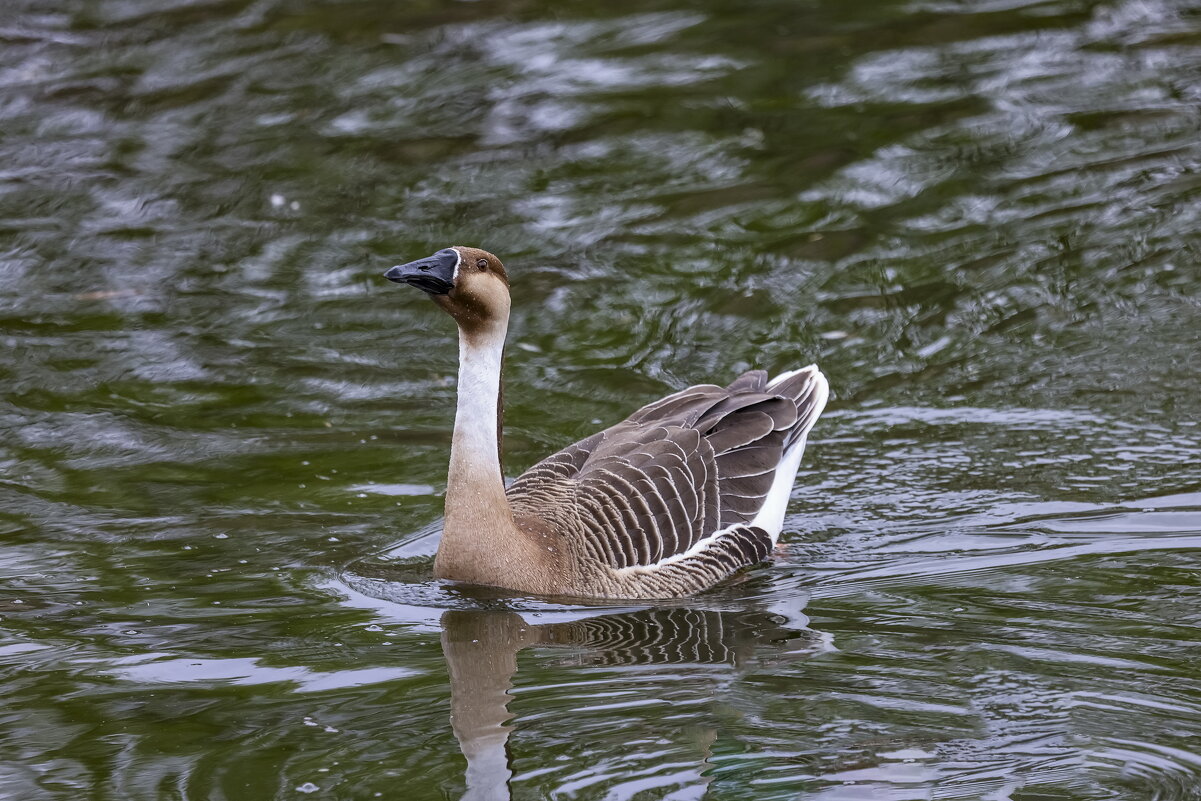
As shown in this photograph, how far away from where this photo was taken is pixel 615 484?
324 inches

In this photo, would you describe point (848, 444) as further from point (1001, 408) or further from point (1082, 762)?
point (1082, 762)

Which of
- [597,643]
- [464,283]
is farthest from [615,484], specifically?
[464,283]

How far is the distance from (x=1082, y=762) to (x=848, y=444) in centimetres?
436

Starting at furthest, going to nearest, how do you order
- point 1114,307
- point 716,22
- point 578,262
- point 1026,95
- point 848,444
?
1. point 716,22
2. point 1026,95
3. point 578,262
4. point 1114,307
5. point 848,444

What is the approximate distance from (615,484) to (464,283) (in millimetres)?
1493

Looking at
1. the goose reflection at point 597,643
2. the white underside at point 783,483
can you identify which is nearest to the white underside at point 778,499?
the white underside at point 783,483

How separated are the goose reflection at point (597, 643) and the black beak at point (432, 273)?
1600 millimetres

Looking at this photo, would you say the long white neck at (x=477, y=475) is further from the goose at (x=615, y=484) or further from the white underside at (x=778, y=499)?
the white underside at (x=778, y=499)

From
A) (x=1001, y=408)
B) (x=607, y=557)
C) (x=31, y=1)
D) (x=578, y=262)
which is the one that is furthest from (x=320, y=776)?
(x=31, y=1)

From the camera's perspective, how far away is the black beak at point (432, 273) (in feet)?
23.5

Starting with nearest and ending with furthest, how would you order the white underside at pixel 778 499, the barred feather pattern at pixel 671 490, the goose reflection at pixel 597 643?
1. the goose reflection at pixel 597 643
2. the barred feather pattern at pixel 671 490
3. the white underside at pixel 778 499

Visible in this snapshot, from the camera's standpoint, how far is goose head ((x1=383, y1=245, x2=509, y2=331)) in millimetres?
7242

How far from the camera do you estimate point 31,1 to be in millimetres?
16453

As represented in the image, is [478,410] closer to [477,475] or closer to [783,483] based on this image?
[477,475]
